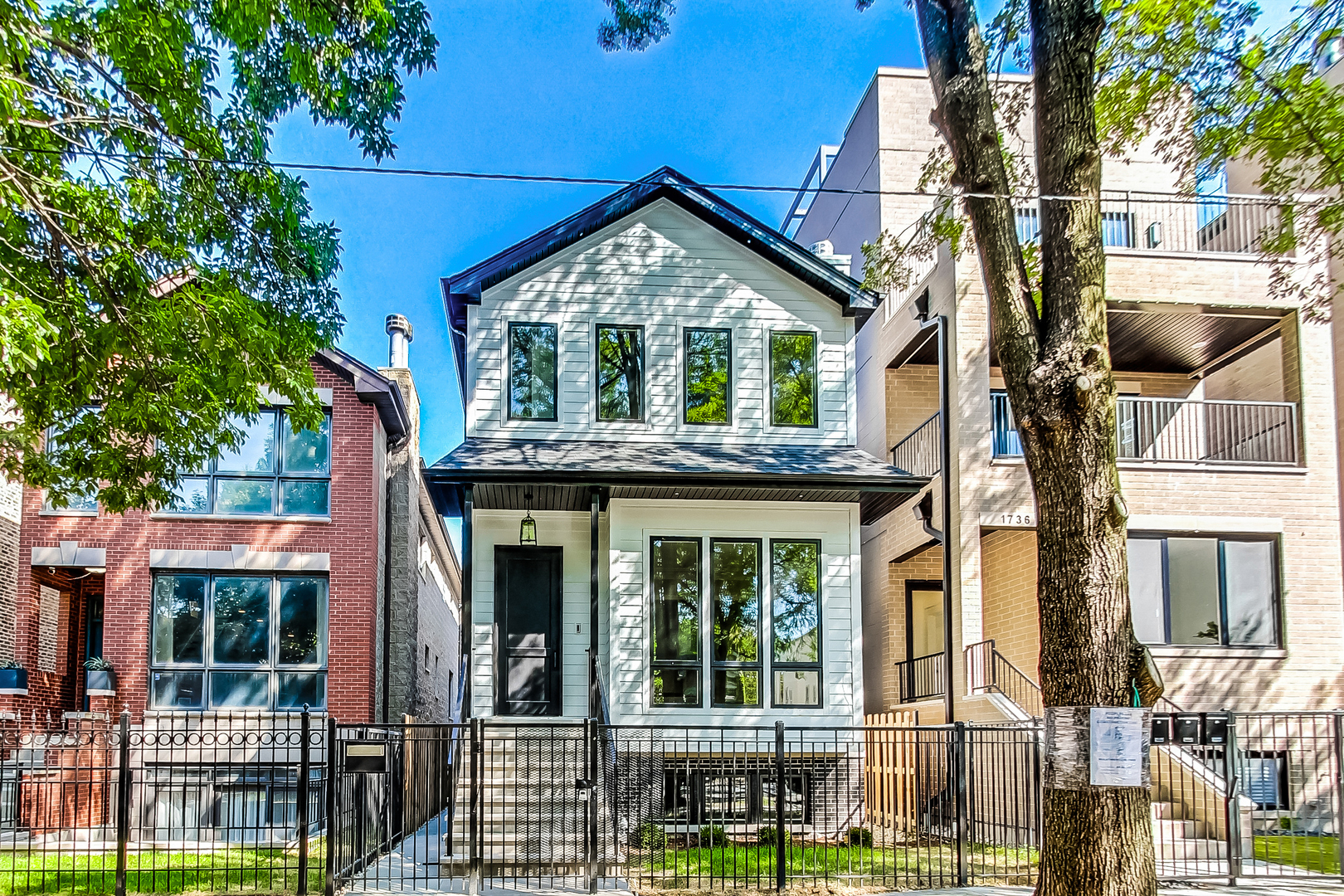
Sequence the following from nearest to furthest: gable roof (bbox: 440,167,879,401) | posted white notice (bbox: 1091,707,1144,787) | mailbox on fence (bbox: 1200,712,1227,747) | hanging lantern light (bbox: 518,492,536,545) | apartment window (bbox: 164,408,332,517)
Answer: posted white notice (bbox: 1091,707,1144,787) → mailbox on fence (bbox: 1200,712,1227,747) → hanging lantern light (bbox: 518,492,536,545) → gable roof (bbox: 440,167,879,401) → apartment window (bbox: 164,408,332,517)

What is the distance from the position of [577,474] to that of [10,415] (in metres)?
9.75

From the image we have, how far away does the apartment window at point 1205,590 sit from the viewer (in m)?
16.9

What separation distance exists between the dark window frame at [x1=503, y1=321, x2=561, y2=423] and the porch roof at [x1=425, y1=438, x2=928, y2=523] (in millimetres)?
390

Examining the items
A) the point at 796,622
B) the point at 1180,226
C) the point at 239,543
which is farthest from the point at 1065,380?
the point at 239,543

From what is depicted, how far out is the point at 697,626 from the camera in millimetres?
15070

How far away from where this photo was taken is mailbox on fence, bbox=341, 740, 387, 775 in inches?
413

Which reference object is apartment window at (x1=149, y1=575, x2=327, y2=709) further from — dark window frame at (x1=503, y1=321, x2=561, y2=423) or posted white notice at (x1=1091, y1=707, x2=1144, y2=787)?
posted white notice at (x1=1091, y1=707, x2=1144, y2=787)

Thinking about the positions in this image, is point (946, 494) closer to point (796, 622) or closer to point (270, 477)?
point (796, 622)

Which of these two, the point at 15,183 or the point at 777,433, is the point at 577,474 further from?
the point at 15,183

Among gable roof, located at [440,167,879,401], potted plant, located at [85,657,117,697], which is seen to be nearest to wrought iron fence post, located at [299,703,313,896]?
gable roof, located at [440,167,879,401]

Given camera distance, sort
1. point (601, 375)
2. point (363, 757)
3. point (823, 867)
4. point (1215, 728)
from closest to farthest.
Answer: point (363, 757) < point (823, 867) < point (1215, 728) < point (601, 375)

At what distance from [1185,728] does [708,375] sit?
7.89 meters

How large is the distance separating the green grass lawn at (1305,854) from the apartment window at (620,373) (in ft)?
31.5

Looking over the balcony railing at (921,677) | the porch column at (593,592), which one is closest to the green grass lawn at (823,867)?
the porch column at (593,592)
